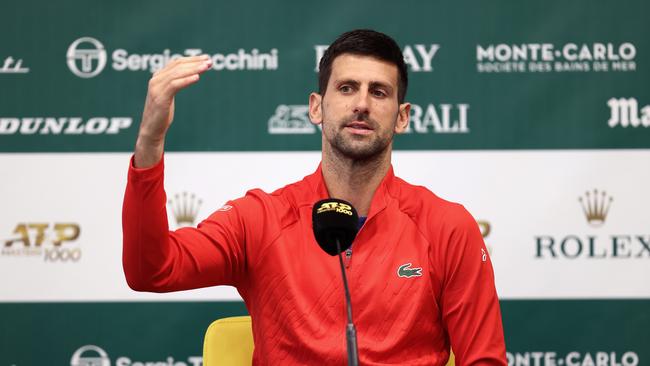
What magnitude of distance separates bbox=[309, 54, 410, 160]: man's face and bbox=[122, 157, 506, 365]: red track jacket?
0.15 meters

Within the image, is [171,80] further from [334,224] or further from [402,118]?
[402,118]

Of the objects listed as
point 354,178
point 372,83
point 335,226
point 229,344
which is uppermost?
point 372,83

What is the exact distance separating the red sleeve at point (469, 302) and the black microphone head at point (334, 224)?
50cm

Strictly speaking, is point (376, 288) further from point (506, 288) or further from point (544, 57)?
point (544, 57)

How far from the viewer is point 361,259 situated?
1909 millimetres

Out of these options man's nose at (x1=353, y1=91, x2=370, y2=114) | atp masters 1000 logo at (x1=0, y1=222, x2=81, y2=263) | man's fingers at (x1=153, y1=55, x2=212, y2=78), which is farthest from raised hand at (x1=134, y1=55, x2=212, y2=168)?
atp masters 1000 logo at (x1=0, y1=222, x2=81, y2=263)

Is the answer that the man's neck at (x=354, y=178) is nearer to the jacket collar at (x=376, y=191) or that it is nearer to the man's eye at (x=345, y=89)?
the jacket collar at (x=376, y=191)

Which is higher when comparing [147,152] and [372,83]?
[372,83]

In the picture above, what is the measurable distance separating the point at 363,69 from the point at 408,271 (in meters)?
0.48

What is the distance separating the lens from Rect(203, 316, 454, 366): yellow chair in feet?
6.38

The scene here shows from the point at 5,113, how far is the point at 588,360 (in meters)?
2.15

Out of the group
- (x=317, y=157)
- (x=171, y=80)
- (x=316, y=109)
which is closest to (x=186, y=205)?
(x=317, y=157)

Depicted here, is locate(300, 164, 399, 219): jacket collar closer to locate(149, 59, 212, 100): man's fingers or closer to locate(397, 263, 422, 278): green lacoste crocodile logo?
locate(397, 263, 422, 278): green lacoste crocodile logo

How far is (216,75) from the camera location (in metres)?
2.94
